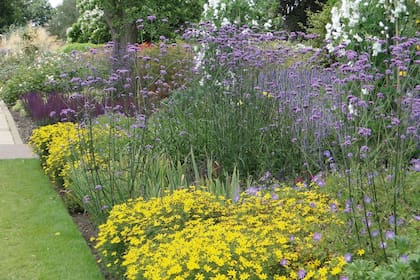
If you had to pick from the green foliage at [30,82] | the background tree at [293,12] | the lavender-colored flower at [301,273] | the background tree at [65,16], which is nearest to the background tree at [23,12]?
the background tree at [65,16]

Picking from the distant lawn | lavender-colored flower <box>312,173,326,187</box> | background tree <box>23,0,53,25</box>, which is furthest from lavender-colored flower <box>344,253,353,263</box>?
background tree <box>23,0,53,25</box>

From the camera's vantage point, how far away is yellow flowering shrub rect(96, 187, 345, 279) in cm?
283

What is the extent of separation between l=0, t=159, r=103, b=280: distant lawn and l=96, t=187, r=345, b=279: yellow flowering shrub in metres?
0.70

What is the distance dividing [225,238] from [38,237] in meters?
2.59

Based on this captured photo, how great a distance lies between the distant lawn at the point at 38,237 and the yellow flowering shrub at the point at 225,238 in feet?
2.29

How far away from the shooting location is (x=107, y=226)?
3852 millimetres

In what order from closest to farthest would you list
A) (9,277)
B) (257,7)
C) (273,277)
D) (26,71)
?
(273,277) → (9,277) → (257,7) → (26,71)

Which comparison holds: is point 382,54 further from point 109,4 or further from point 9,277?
point 109,4

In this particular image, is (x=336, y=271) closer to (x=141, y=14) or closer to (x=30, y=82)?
(x=30, y=82)

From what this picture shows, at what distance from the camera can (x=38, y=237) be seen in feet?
16.4

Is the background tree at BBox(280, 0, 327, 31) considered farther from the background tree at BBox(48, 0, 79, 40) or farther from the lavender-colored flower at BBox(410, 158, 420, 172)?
the background tree at BBox(48, 0, 79, 40)

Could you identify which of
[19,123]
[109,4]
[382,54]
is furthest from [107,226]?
[109,4]

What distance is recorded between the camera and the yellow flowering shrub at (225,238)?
2826mm

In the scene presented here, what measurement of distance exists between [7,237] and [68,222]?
1.94 ft
